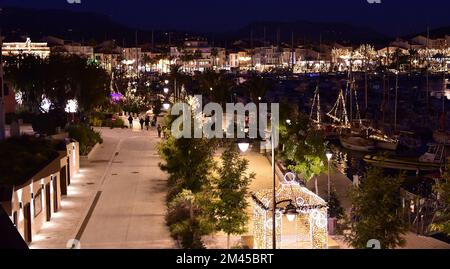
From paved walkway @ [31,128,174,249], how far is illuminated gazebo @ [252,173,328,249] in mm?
→ 1938

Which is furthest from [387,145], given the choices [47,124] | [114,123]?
[47,124]

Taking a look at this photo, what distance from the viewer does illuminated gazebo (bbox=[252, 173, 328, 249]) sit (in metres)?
12.1

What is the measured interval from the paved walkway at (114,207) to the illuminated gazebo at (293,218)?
6.36 feet

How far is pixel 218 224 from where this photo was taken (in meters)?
12.8

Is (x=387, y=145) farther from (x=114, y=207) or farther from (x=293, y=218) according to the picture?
(x=293, y=218)

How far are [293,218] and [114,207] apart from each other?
18.7ft

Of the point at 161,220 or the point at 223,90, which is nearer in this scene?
the point at 161,220

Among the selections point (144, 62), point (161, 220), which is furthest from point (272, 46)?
point (161, 220)

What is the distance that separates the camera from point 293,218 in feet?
40.9

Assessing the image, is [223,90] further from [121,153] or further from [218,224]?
[218,224]

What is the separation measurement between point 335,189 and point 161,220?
6.13 m

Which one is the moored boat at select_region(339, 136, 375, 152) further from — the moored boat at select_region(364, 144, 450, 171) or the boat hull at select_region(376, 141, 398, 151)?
the moored boat at select_region(364, 144, 450, 171)

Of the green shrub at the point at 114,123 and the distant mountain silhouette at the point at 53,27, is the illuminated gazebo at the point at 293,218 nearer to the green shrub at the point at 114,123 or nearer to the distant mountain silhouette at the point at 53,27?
the green shrub at the point at 114,123
